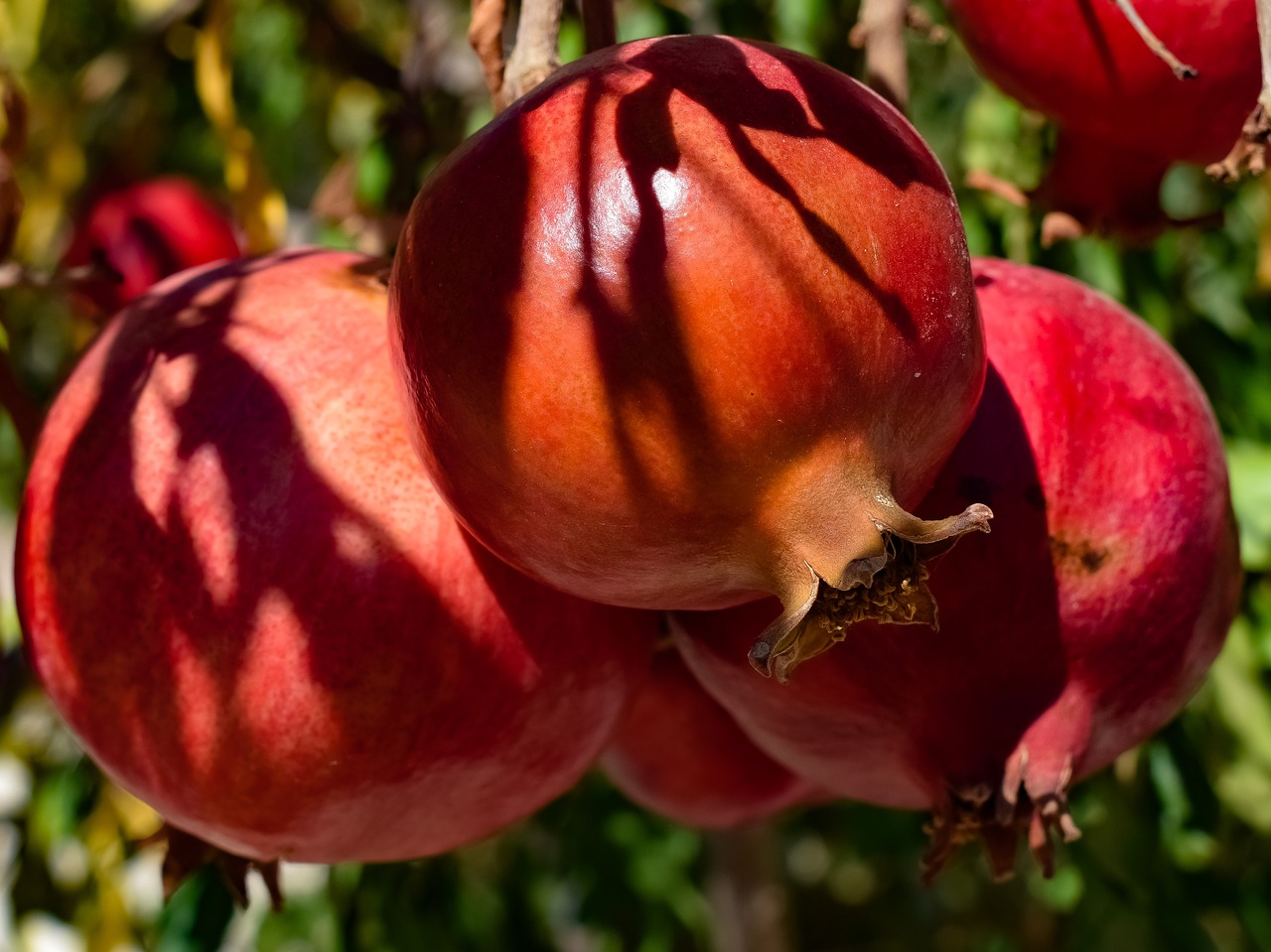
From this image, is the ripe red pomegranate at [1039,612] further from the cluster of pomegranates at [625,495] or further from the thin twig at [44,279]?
the thin twig at [44,279]

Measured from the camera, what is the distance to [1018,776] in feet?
2.58

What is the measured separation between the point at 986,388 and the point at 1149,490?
11 centimetres

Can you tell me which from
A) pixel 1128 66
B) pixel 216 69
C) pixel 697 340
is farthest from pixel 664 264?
pixel 216 69

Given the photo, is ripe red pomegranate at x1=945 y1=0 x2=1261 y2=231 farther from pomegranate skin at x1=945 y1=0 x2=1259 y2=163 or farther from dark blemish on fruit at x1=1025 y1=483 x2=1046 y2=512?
dark blemish on fruit at x1=1025 y1=483 x2=1046 y2=512

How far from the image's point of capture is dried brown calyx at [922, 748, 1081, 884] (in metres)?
0.79

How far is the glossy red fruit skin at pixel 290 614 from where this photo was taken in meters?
0.76

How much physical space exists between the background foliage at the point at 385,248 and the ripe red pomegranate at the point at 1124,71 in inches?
3.4

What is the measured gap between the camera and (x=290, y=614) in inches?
29.8

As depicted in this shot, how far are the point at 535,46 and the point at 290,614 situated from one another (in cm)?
34

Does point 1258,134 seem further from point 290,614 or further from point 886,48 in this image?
point 290,614

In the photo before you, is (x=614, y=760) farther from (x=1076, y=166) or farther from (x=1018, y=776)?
(x=1076, y=166)

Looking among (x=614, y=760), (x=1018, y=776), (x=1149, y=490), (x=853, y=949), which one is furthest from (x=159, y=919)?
(x=853, y=949)

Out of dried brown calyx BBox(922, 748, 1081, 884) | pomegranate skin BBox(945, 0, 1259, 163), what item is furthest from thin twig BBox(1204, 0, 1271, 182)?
dried brown calyx BBox(922, 748, 1081, 884)

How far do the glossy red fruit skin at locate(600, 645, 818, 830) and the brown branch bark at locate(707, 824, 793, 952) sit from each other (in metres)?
0.68
